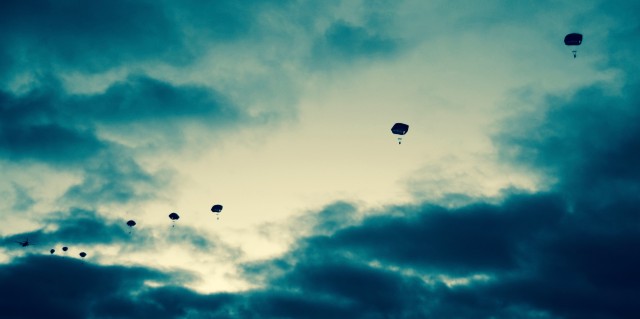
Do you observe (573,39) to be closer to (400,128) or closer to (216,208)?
(400,128)

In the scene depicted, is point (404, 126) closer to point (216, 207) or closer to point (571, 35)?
point (571, 35)

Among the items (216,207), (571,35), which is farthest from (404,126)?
(216,207)

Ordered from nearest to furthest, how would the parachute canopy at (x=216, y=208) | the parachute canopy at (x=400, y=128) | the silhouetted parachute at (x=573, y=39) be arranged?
the silhouetted parachute at (x=573, y=39) < the parachute canopy at (x=400, y=128) < the parachute canopy at (x=216, y=208)

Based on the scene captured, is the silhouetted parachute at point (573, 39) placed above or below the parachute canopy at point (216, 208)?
above

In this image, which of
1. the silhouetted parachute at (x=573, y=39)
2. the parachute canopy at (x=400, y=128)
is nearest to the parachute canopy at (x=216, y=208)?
the parachute canopy at (x=400, y=128)

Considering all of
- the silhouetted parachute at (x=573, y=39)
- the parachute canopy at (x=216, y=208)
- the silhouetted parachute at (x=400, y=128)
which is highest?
the silhouetted parachute at (x=573, y=39)

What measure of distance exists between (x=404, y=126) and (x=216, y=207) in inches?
1689

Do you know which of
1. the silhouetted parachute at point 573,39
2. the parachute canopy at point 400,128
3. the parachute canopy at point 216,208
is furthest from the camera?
Answer: the parachute canopy at point 216,208

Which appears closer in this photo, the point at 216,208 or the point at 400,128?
the point at 400,128

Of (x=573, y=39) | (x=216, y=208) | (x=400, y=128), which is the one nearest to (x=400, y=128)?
(x=400, y=128)

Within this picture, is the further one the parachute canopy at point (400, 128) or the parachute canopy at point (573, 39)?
the parachute canopy at point (400, 128)

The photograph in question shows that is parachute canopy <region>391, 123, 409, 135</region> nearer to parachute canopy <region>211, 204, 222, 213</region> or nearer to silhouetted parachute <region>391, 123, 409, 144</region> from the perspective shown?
silhouetted parachute <region>391, 123, 409, 144</region>

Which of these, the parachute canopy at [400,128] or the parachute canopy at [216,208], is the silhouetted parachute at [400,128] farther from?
the parachute canopy at [216,208]

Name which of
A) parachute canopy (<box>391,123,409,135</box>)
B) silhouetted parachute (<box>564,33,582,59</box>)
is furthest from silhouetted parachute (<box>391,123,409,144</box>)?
silhouetted parachute (<box>564,33,582,59</box>)
